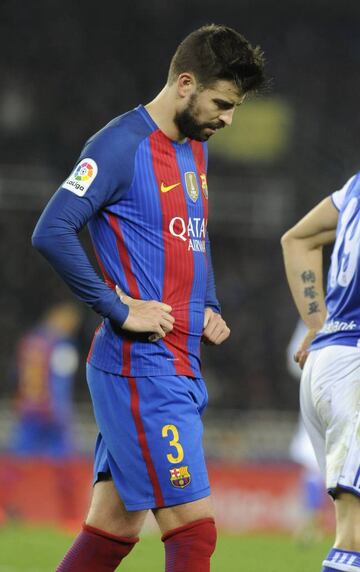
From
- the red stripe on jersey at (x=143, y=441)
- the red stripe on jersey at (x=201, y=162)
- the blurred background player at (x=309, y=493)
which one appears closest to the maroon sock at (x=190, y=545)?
the red stripe on jersey at (x=143, y=441)

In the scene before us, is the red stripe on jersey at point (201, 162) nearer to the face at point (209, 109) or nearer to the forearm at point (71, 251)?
the face at point (209, 109)

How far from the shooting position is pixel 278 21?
65.3 ft

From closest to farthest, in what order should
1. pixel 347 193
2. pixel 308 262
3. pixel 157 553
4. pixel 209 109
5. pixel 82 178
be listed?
pixel 82 178 → pixel 209 109 → pixel 347 193 → pixel 308 262 → pixel 157 553

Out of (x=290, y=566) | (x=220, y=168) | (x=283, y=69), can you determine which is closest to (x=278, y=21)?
(x=283, y=69)

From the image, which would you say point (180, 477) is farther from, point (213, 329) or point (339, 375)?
point (339, 375)

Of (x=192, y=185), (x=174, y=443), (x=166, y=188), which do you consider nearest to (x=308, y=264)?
(x=192, y=185)

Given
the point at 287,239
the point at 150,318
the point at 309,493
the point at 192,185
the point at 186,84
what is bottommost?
the point at 309,493

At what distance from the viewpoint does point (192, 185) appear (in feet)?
14.6

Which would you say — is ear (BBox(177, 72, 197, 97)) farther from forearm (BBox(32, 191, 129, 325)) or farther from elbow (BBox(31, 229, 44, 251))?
elbow (BBox(31, 229, 44, 251))

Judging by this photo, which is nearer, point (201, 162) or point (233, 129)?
point (201, 162)

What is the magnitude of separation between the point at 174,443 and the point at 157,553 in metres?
5.25

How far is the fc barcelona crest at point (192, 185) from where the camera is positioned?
4.44 meters

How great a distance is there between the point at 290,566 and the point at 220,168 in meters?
11.4

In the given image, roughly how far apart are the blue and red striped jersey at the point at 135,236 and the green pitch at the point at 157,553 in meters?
3.62
